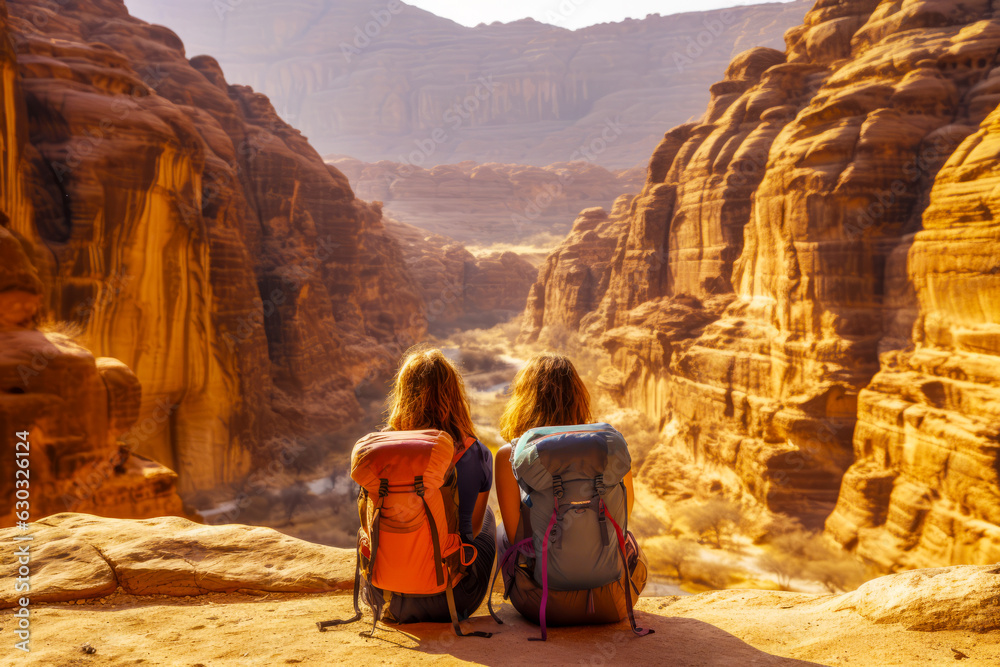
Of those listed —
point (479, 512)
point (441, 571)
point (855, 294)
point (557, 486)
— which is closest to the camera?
point (557, 486)

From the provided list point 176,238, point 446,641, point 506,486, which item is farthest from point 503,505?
point 176,238

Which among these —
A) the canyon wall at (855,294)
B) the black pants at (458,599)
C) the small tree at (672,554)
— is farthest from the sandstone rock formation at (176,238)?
the canyon wall at (855,294)

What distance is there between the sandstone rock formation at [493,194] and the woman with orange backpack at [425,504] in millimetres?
81186

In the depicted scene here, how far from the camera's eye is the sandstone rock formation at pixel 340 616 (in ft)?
9.40

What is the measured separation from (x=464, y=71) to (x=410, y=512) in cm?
17833

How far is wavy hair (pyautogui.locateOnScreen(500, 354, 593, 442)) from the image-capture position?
126 inches

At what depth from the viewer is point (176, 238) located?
16.5 metres

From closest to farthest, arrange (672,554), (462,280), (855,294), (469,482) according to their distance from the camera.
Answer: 1. (469,482)
2. (672,554)
3. (855,294)
4. (462,280)

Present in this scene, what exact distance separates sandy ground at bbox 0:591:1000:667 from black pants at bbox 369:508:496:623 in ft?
0.23

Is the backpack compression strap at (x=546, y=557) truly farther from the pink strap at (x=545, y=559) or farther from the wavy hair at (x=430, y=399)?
the wavy hair at (x=430, y=399)

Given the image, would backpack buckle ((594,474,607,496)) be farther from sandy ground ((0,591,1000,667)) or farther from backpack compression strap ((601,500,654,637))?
sandy ground ((0,591,1000,667))

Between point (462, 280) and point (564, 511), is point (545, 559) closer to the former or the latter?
point (564, 511)

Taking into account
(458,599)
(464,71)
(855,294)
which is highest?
(464,71)

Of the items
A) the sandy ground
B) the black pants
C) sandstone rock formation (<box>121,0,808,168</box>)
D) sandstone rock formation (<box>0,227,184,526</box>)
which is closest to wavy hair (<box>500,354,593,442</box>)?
the black pants
